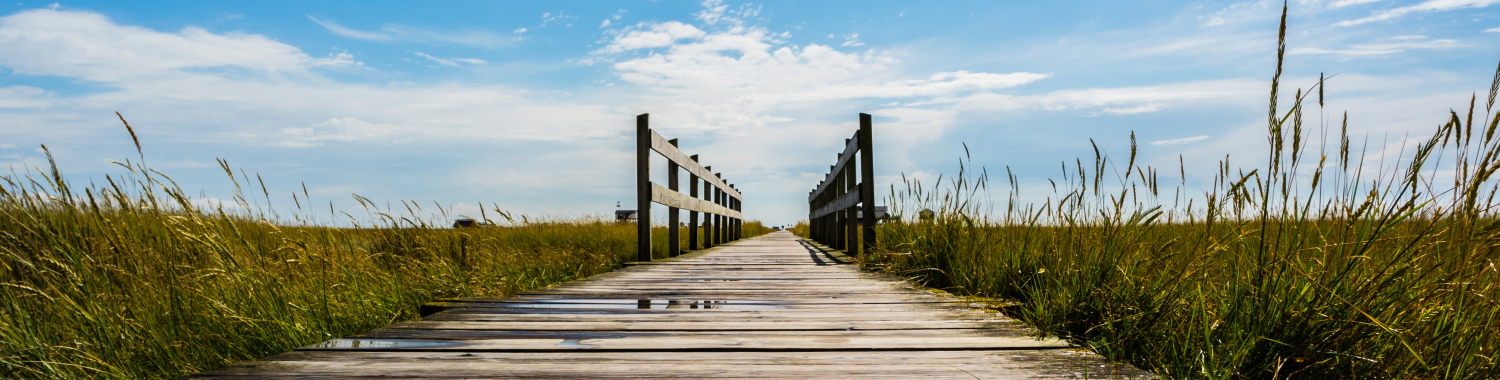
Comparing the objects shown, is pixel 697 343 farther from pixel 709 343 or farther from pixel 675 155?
pixel 675 155

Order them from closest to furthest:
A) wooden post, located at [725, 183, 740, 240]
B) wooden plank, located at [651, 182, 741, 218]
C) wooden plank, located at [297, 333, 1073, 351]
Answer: wooden plank, located at [297, 333, 1073, 351], wooden plank, located at [651, 182, 741, 218], wooden post, located at [725, 183, 740, 240]

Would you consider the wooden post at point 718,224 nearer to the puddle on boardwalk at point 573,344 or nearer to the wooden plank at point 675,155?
the wooden plank at point 675,155

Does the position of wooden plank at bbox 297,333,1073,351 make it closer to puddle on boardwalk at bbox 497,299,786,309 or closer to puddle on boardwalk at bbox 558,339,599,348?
puddle on boardwalk at bbox 558,339,599,348

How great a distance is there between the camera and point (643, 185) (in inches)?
229

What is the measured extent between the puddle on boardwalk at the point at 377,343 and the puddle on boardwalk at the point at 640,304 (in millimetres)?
721

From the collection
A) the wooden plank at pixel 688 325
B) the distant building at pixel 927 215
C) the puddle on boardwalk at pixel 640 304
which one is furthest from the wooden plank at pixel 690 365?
the distant building at pixel 927 215

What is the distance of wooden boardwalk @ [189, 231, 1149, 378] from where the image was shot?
1.71 metres

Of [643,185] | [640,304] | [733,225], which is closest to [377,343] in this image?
[640,304]

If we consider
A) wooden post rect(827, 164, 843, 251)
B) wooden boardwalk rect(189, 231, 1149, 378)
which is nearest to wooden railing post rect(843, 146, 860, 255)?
wooden post rect(827, 164, 843, 251)

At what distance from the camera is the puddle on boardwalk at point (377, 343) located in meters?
2.01

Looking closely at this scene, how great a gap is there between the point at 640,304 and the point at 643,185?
9.48ft

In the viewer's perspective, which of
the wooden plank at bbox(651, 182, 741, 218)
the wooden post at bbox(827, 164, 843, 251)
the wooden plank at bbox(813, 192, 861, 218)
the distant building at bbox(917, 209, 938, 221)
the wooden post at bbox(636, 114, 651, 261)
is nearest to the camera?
the distant building at bbox(917, 209, 938, 221)

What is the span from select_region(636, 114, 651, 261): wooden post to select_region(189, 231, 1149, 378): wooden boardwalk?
252 cm

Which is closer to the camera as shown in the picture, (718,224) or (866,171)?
(866,171)
